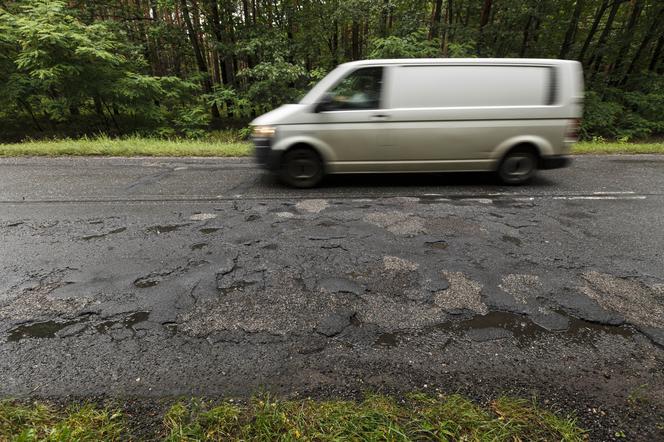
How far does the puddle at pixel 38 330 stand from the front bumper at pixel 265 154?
3.37m

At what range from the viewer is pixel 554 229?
3.88 m

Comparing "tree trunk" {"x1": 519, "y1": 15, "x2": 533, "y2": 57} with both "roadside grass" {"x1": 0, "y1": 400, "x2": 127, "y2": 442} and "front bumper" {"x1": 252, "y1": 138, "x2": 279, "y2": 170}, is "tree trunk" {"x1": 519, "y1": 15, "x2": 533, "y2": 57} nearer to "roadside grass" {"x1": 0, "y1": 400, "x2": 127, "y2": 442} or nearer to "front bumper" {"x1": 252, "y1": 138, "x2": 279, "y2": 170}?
"front bumper" {"x1": 252, "y1": 138, "x2": 279, "y2": 170}

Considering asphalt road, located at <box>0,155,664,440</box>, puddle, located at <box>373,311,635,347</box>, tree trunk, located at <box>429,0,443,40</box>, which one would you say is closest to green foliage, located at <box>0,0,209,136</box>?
asphalt road, located at <box>0,155,664,440</box>

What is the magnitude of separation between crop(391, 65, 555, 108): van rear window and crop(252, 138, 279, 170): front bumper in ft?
6.41

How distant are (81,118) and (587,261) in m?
15.7

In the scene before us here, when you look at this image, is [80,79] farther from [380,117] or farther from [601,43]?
[601,43]

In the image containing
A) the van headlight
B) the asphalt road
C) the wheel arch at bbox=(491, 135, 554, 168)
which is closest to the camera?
the asphalt road

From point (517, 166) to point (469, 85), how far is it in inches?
60.2

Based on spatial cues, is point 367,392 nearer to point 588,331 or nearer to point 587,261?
point 588,331

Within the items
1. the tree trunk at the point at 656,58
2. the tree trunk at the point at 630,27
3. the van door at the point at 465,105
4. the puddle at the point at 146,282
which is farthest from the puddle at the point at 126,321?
the tree trunk at the point at 656,58

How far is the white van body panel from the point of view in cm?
498

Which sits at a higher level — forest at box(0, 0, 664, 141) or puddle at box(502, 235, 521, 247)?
forest at box(0, 0, 664, 141)

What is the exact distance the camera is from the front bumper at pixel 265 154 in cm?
518

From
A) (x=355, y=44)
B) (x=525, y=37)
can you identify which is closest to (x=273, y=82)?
(x=355, y=44)
